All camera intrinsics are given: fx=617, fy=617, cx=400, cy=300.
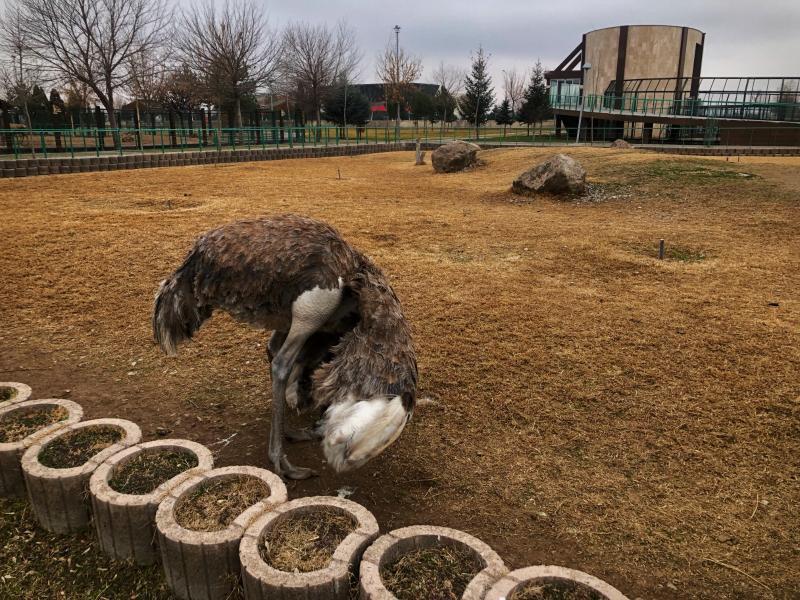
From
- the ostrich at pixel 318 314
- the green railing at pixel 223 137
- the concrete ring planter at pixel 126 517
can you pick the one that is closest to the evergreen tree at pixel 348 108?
the green railing at pixel 223 137

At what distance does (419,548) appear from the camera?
214cm

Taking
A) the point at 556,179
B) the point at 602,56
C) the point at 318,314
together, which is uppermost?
the point at 602,56

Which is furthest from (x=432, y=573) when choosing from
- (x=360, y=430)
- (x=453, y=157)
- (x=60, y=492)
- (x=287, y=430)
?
(x=453, y=157)

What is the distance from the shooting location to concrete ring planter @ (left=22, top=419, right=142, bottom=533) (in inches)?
100

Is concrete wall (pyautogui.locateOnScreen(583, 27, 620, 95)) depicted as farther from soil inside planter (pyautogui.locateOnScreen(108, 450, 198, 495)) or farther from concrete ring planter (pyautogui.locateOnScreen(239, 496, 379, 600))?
concrete ring planter (pyautogui.locateOnScreen(239, 496, 379, 600))

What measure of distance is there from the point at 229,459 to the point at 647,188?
33.7 feet

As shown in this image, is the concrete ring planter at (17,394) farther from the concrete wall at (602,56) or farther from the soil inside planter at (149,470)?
the concrete wall at (602,56)

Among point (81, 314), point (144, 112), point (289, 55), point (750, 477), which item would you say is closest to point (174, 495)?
point (750, 477)

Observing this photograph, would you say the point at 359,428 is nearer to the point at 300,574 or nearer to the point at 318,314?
the point at 300,574

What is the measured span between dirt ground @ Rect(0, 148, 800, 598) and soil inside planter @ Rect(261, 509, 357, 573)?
1.35 ft

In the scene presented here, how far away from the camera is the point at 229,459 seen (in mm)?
3088

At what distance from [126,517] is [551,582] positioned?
1596mm

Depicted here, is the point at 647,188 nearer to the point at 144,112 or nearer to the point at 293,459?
the point at 293,459

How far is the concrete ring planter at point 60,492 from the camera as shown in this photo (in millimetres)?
2551
